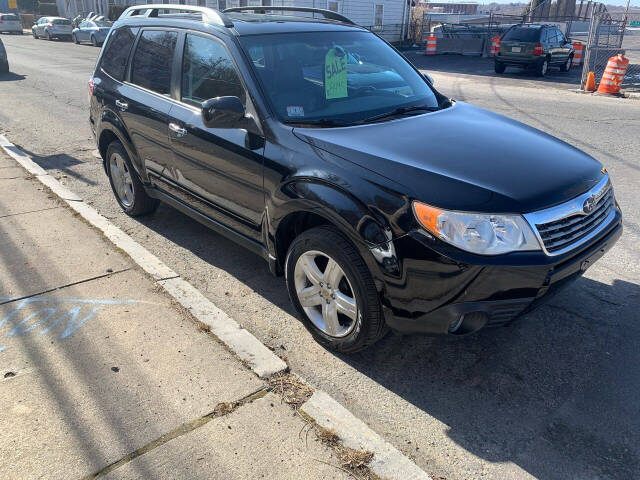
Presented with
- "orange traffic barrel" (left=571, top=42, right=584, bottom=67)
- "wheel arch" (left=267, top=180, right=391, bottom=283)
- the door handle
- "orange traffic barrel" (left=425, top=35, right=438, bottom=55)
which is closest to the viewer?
"wheel arch" (left=267, top=180, right=391, bottom=283)

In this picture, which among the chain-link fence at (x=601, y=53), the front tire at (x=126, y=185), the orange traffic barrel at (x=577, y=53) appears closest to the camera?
the front tire at (x=126, y=185)

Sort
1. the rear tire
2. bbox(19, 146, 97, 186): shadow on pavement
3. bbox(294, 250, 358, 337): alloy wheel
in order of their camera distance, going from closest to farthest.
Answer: bbox(294, 250, 358, 337): alloy wheel < bbox(19, 146, 97, 186): shadow on pavement < the rear tire

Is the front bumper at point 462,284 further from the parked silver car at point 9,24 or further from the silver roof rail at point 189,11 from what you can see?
the parked silver car at point 9,24

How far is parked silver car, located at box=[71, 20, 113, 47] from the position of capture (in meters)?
30.1

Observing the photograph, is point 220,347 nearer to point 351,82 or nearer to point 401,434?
point 401,434

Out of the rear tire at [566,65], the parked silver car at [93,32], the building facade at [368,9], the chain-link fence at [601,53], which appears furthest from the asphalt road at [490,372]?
the parked silver car at [93,32]

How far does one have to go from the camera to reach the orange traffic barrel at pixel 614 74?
13820 mm

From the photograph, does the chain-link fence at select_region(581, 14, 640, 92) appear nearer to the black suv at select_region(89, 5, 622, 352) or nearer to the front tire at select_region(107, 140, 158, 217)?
the black suv at select_region(89, 5, 622, 352)

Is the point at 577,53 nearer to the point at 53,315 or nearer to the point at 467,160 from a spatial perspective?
the point at 467,160

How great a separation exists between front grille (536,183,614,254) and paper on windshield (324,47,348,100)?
5.54 ft

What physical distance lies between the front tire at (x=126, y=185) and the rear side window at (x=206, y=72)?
136cm

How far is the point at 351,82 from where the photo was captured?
3883mm

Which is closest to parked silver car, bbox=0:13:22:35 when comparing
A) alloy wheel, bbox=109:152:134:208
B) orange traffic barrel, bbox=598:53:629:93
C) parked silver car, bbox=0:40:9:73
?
parked silver car, bbox=0:40:9:73

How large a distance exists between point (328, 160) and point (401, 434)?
58.9 inches
